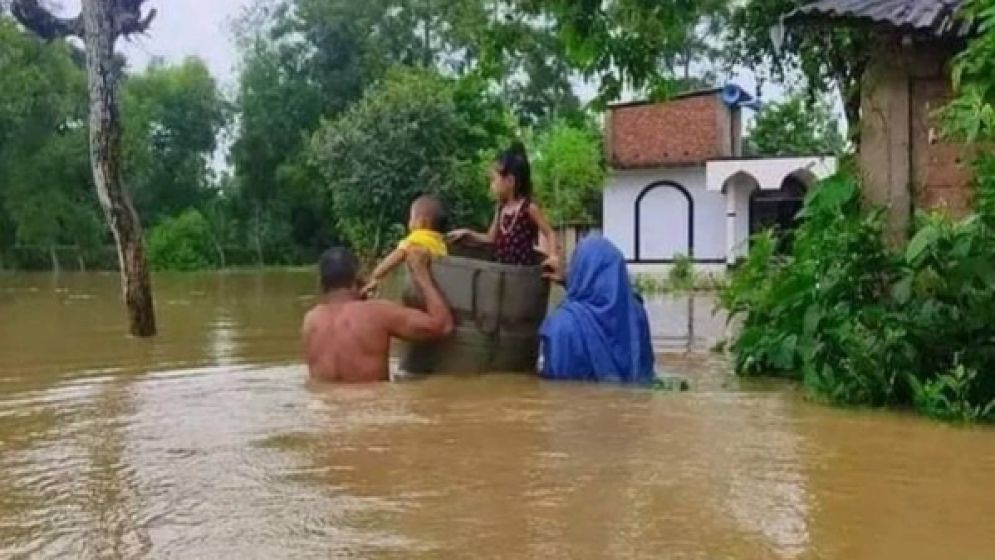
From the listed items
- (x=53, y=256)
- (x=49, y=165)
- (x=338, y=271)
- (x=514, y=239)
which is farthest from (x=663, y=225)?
(x=338, y=271)

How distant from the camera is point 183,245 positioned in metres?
50.7

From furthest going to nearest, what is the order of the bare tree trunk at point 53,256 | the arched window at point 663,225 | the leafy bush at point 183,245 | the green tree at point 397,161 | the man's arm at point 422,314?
the leafy bush at point 183,245, the bare tree trunk at point 53,256, the green tree at point 397,161, the arched window at point 663,225, the man's arm at point 422,314

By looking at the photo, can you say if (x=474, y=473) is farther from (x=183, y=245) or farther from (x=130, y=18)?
(x=183, y=245)

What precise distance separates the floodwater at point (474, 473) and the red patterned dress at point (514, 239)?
1002mm

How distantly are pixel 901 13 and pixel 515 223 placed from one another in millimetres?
2919

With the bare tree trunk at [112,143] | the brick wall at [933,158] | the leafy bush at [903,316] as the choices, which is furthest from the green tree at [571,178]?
the leafy bush at [903,316]

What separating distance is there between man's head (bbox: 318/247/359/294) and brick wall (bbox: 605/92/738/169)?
2470 cm

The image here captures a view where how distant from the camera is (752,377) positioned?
1002cm

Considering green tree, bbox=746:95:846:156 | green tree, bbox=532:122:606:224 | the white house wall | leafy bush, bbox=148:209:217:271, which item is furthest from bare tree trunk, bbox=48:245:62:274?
green tree, bbox=746:95:846:156

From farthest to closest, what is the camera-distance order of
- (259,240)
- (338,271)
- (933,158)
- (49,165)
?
(259,240) < (49,165) < (933,158) < (338,271)

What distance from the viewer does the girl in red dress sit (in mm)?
9750

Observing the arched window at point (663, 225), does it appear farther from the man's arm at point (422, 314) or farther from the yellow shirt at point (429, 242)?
the man's arm at point (422, 314)

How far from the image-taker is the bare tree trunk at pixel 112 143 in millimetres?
14008

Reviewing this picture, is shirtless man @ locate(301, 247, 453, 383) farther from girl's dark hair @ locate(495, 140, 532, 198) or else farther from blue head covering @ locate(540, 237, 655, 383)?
girl's dark hair @ locate(495, 140, 532, 198)
